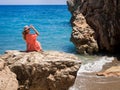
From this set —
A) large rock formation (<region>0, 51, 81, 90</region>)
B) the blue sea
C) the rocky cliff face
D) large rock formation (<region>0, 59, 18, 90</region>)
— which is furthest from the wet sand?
the blue sea

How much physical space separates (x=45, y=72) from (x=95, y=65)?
9.08m

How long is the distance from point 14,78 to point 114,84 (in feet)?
20.3

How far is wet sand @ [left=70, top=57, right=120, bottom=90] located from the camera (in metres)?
12.3

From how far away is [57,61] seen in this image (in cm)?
805

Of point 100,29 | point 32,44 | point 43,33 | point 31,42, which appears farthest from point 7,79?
point 43,33

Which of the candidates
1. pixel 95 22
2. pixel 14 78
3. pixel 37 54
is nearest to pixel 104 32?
pixel 95 22

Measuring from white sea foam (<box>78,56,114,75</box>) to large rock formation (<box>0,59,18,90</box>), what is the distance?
8.02 m

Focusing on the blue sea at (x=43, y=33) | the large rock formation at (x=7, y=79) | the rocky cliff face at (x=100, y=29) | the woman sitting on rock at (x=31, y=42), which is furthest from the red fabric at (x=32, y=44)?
the blue sea at (x=43, y=33)

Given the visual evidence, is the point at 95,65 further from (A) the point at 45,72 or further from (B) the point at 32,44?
(A) the point at 45,72

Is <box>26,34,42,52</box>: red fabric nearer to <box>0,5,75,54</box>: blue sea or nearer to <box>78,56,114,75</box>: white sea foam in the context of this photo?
<box>78,56,114,75</box>: white sea foam

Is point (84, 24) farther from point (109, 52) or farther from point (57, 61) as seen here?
point (57, 61)

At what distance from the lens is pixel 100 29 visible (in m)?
20.0

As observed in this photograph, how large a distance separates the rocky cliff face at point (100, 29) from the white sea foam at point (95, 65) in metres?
1.54

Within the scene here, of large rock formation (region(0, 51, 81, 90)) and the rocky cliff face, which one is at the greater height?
large rock formation (region(0, 51, 81, 90))
